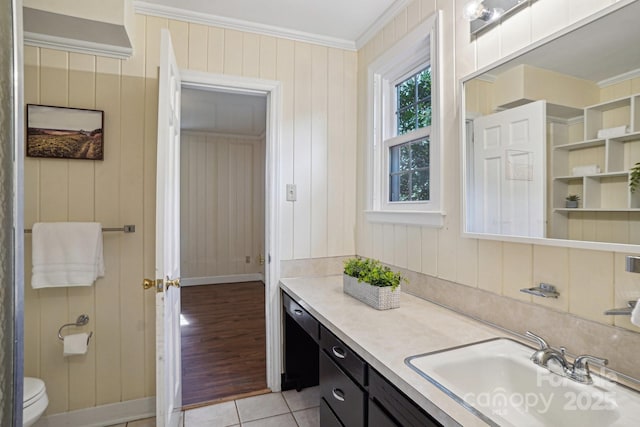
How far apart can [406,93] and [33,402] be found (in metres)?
2.56

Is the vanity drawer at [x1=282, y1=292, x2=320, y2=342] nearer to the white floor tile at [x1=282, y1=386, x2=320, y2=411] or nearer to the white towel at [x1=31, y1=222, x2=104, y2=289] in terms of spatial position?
the white floor tile at [x1=282, y1=386, x2=320, y2=411]

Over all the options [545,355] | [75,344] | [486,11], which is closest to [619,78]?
[486,11]

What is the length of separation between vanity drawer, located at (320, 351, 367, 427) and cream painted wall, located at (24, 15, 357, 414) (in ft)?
3.09

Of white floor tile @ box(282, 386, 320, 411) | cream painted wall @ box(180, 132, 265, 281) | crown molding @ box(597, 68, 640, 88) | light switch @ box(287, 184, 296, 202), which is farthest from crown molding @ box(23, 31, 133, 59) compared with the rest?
cream painted wall @ box(180, 132, 265, 281)

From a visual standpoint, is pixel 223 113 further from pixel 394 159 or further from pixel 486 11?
pixel 486 11

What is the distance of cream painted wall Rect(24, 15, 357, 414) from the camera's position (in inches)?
73.1

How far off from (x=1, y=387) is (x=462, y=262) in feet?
5.09

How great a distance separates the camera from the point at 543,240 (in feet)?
3.76

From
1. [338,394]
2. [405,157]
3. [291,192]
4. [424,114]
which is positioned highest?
[424,114]

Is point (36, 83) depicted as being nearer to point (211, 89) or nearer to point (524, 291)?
point (211, 89)

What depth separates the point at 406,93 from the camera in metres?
2.15

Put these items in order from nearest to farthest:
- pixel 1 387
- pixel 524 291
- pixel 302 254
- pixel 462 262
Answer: pixel 1 387 < pixel 524 291 < pixel 462 262 < pixel 302 254

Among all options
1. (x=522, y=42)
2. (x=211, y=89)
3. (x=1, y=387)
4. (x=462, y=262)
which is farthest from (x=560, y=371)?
(x=211, y=89)

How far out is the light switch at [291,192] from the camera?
7.59ft
